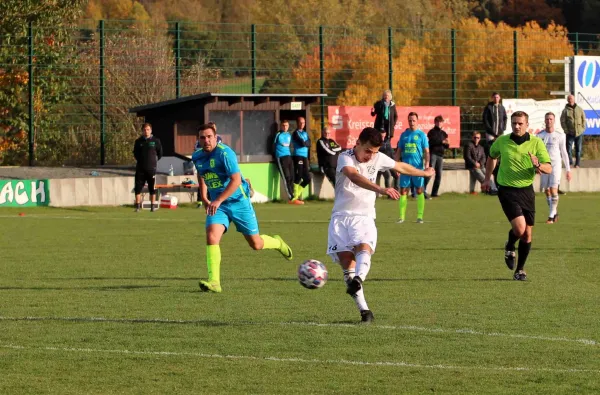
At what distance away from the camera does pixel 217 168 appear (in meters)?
13.2

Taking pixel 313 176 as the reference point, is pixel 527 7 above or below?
above

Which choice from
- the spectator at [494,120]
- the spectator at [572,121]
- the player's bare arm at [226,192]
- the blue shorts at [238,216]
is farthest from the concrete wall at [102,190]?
the player's bare arm at [226,192]

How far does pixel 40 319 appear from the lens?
35.3ft

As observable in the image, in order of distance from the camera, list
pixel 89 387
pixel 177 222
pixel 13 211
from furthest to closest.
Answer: pixel 13 211 → pixel 177 222 → pixel 89 387

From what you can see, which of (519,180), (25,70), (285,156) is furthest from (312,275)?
(25,70)

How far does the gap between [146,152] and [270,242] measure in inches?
522

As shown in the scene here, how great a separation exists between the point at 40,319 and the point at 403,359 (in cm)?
371

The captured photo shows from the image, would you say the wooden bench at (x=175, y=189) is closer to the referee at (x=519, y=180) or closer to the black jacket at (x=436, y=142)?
the black jacket at (x=436, y=142)

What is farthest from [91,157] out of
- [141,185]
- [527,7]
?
[527,7]

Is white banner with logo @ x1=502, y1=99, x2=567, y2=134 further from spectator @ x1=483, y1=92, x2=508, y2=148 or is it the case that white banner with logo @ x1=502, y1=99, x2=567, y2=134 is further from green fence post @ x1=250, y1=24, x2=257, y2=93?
green fence post @ x1=250, y1=24, x2=257, y2=93

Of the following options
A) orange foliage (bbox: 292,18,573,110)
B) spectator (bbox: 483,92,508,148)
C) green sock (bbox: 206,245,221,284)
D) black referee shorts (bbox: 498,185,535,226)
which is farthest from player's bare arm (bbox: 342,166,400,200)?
orange foliage (bbox: 292,18,573,110)

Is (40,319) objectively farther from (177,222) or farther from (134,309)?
(177,222)

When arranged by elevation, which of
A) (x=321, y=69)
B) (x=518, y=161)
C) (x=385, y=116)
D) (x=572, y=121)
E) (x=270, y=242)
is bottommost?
(x=270, y=242)

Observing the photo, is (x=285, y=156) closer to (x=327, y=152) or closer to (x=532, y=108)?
(x=327, y=152)
